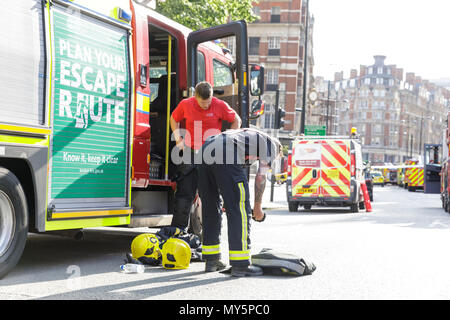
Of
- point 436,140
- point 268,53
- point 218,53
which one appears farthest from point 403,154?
point 218,53

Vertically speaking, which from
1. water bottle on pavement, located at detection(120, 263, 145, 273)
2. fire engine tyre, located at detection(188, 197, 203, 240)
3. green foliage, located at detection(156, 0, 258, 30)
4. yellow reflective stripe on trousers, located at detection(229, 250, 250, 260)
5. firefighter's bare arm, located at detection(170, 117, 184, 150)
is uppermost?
green foliage, located at detection(156, 0, 258, 30)

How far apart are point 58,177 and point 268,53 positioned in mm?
56432

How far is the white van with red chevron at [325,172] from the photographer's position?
1847cm

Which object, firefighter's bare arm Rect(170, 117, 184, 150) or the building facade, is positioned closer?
firefighter's bare arm Rect(170, 117, 184, 150)

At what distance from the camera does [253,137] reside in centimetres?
653

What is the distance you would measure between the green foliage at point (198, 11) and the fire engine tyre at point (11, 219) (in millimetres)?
12898

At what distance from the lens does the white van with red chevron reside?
60.6 ft

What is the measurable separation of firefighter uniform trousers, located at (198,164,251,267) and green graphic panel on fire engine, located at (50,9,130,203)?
1.19m

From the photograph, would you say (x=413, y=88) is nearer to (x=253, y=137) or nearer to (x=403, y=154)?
(x=403, y=154)

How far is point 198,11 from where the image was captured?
61.9 feet

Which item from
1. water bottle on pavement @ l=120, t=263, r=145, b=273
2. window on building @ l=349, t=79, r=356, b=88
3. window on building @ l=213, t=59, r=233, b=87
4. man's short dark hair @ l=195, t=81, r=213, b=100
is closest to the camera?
water bottle on pavement @ l=120, t=263, r=145, b=273

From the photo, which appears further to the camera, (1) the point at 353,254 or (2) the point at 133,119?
(1) the point at 353,254

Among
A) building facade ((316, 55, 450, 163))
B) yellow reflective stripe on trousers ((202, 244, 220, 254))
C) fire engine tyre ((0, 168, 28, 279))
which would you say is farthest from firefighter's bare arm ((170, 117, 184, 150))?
building facade ((316, 55, 450, 163))

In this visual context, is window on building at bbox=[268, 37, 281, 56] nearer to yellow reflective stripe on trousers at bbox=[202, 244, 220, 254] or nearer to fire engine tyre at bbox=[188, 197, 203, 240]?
fire engine tyre at bbox=[188, 197, 203, 240]
